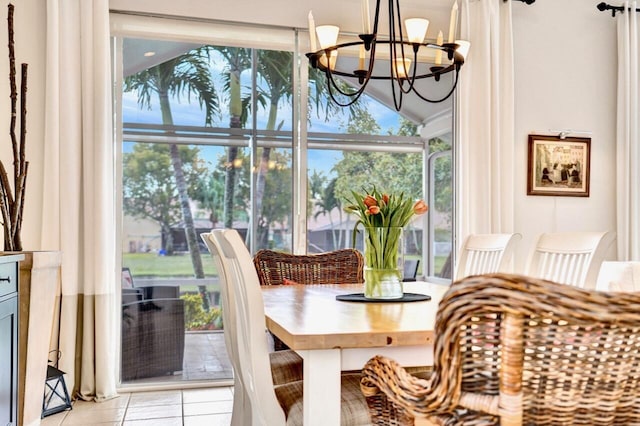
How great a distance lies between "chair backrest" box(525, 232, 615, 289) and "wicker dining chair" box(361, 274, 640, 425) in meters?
1.28

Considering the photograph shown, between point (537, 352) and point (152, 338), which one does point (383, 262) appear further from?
Result: point (152, 338)

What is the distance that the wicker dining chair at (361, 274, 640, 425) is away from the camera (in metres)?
0.88

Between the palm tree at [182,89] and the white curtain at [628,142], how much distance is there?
3259 mm

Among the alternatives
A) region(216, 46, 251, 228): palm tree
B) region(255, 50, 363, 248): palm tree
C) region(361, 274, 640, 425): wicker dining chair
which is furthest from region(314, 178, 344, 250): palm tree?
region(361, 274, 640, 425): wicker dining chair

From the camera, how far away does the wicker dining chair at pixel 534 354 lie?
34.8 inches

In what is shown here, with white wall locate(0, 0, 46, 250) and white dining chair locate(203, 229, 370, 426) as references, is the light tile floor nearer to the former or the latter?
white wall locate(0, 0, 46, 250)

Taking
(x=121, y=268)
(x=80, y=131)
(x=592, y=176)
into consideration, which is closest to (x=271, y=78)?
(x=80, y=131)

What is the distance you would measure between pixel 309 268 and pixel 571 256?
55.5 inches

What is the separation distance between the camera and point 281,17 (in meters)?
4.38

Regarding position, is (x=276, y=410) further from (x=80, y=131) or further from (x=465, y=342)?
(x=80, y=131)

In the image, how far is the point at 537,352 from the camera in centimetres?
93

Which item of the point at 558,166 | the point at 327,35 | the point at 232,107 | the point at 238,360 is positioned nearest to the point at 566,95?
the point at 558,166

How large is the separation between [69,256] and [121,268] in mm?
Answer: 405

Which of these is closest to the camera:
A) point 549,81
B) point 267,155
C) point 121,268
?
point 121,268
